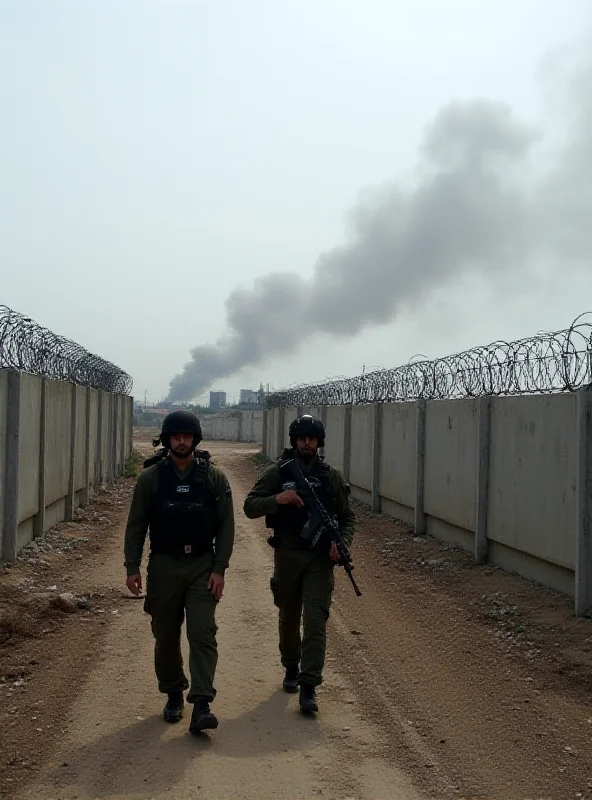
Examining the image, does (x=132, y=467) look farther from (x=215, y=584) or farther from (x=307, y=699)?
(x=215, y=584)

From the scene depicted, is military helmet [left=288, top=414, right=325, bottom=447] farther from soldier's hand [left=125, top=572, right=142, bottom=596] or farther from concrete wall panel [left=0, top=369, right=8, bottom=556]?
concrete wall panel [left=0, top=369, right=8, bottom=556]

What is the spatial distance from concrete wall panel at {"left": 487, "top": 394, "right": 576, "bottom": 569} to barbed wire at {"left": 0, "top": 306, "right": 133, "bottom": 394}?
4.85 meters

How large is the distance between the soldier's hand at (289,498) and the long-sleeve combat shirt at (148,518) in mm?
302

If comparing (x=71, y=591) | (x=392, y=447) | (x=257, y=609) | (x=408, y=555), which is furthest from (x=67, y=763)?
(x=392, y=447)

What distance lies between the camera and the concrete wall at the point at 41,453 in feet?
27.5

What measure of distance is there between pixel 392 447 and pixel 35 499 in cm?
551

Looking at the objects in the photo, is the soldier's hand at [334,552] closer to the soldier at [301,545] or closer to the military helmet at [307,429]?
the soldier at [301,545]

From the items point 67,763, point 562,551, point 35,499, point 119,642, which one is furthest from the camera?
point 35,499

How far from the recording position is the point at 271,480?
192 inches

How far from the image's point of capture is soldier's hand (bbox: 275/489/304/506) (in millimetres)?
4676

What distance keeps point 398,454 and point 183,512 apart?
8563 millimetres

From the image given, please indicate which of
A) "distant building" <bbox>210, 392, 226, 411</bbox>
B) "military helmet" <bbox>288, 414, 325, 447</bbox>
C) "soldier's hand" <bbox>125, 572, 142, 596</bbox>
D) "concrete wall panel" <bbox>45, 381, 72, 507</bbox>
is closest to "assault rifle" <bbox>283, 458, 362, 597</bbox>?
"military helmet" <bbox>288, 414, 325, 447</bbox>

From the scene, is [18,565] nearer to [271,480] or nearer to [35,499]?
[35,499]

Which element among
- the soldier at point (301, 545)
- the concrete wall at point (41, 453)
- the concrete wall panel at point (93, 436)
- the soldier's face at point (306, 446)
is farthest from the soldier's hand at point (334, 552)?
the concrete wall panel at point (93, 436)
